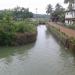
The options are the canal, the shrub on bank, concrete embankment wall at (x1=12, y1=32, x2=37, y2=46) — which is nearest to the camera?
the canal

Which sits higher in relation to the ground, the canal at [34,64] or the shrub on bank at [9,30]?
the shrub on bank at [9,30]

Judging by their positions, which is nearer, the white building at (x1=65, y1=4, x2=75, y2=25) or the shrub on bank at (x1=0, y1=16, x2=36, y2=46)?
the shrub on bank at (x1=0, y1=16, x2=36, y2=46)

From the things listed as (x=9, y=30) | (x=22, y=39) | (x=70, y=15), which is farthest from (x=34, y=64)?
(x=70, y=15)

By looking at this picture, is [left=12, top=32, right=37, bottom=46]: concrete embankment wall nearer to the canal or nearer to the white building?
the canal

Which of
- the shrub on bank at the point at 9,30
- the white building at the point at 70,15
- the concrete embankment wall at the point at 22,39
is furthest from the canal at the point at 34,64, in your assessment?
the white building at the point at 70,15

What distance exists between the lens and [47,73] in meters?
14.3

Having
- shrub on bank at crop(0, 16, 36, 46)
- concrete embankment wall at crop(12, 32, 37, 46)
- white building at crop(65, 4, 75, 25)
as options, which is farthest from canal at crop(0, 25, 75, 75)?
white building at crop(65, 4, 75, 25)

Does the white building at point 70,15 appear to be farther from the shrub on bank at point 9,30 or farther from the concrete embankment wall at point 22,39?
the concrete embankment wall at point 22,39

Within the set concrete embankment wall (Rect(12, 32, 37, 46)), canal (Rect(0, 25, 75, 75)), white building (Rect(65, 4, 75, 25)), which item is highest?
white building (Rect(65, 4, 75, 25))

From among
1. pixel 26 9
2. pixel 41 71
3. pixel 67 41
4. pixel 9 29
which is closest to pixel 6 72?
pixel 41 71

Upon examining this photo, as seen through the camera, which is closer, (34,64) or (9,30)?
(34,64)

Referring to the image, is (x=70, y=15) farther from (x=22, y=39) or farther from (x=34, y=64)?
(x=34, y=64)

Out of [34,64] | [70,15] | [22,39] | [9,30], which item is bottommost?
[34,64]

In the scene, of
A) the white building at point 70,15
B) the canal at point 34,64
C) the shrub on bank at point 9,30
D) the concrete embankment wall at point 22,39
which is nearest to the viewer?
the canal at point 34,64
